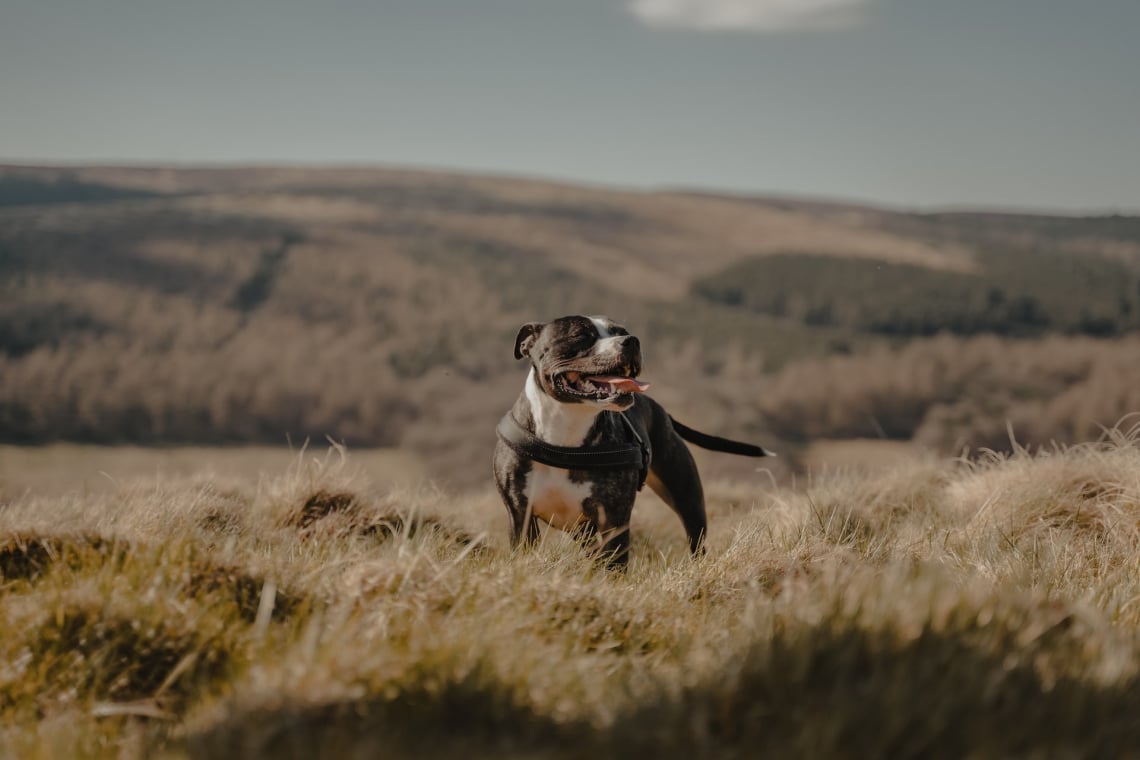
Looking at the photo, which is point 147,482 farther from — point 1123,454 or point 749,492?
point 1123,454

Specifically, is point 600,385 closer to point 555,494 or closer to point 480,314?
point 555,494

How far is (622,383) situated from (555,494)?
2.81ft

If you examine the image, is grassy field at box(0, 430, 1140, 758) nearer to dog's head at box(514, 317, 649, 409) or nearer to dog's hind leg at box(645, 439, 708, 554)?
dog's head at box(514, 317, 649, 409)

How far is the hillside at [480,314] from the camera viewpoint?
77.9 metres

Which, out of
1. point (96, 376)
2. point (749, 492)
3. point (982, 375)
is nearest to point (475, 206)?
point (96, 376)

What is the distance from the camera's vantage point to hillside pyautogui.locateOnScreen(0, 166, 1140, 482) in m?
77.9

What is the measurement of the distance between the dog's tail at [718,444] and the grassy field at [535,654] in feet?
6.36

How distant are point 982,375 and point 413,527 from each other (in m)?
85.7

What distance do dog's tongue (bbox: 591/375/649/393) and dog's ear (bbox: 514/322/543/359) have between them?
2.23ft

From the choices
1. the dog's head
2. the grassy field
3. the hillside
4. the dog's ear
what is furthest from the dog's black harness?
the hillside

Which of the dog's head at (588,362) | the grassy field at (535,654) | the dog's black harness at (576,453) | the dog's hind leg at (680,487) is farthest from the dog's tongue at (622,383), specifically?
the dog's hind leg at (680,487)

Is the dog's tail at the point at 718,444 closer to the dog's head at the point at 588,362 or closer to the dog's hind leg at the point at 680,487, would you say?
the dog's hind leg at the point at 680,487

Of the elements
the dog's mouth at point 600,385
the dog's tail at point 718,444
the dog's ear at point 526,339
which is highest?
the dog's ear at point 526,339

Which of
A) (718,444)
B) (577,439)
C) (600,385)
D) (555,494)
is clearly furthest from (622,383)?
(718,444)
